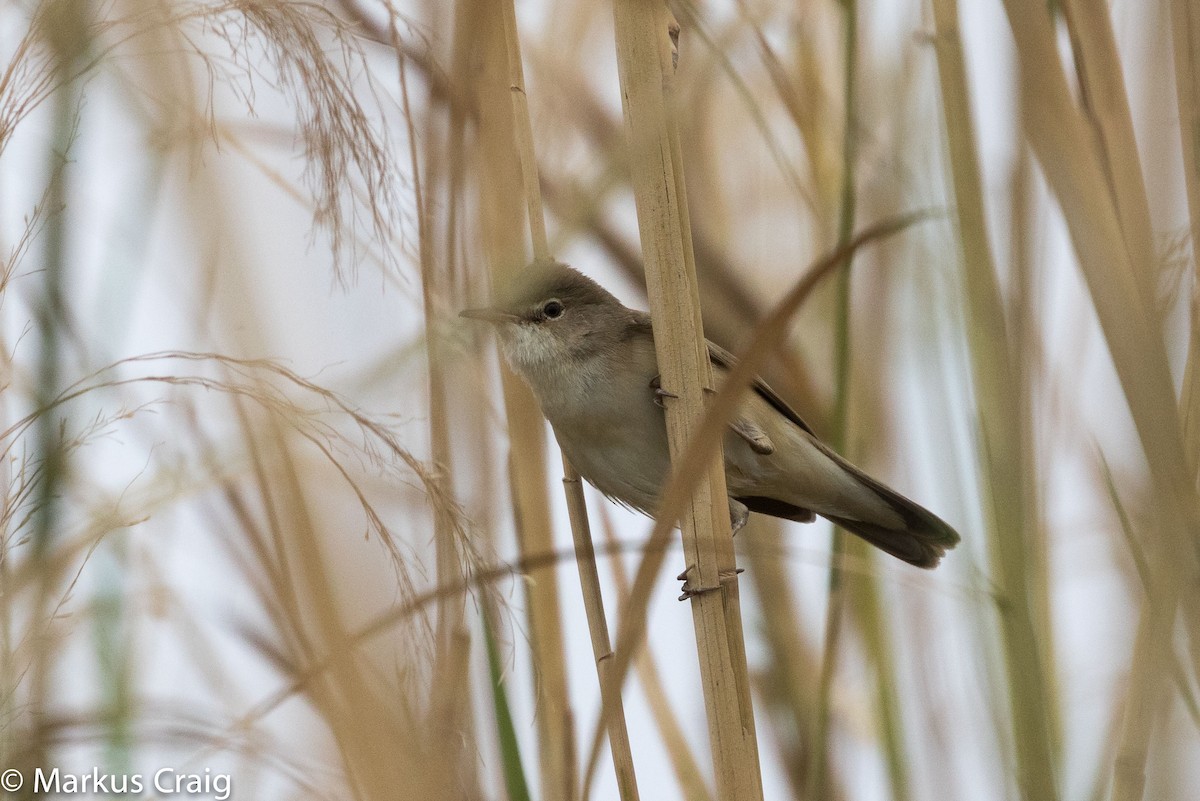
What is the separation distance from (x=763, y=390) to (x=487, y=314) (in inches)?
44.8

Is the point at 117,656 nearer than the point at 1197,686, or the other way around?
the point at 1197,686

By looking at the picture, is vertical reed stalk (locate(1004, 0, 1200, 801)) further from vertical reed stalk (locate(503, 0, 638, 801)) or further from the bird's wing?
the bird's wing

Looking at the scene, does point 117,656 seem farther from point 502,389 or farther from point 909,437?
point 909,437

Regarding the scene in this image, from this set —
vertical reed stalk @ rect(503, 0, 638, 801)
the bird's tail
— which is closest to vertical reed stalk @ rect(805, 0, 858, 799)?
vertical reed stalk @ rect(503, 0, 638, 801)

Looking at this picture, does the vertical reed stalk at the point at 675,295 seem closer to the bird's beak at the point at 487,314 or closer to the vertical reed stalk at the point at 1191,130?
the bird's beak at the point at 487,314

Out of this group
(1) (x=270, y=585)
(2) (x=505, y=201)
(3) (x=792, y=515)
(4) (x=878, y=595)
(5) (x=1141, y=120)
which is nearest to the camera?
(5) (x=1141, y=120)

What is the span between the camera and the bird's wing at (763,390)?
252cm

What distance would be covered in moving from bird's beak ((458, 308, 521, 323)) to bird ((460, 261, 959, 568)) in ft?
0.06

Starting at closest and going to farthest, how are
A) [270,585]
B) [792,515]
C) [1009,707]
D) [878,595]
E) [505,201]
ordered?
[1009,707]
[270,585]
[878,595]
[505,201]
[792,515]

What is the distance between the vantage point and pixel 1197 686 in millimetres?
1179

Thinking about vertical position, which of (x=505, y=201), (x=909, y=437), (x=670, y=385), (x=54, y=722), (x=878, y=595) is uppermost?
(x=505, y=201)

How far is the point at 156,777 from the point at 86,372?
54 centimetres

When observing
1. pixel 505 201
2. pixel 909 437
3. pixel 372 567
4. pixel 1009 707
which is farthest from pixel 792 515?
pixel 1009 707

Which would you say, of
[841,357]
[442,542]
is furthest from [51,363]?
[841,357]
